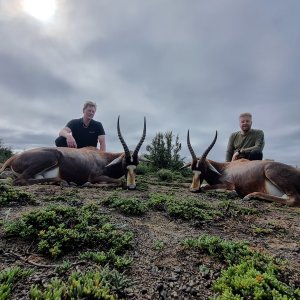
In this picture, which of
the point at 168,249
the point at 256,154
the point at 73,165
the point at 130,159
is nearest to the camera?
the point at 168,249

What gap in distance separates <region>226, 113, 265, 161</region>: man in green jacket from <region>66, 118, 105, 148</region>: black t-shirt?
437cm

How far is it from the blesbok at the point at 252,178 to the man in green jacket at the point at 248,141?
0.55 metres

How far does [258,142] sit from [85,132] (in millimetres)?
5347

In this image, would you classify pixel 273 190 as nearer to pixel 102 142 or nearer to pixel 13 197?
pixel 102 142

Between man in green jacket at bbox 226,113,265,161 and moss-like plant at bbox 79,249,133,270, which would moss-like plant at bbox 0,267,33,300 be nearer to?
moss-like plant at bbox 79,249,133,270

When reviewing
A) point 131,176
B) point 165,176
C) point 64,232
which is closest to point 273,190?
point 131,176

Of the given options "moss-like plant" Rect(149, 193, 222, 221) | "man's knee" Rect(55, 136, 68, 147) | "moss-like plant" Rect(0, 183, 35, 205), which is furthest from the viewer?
"man's knee" Rect(55, 136, 68, 147)

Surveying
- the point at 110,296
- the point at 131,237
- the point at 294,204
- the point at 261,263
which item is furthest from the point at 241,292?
the point at 294,204

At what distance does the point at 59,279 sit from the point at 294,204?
18.9 feet

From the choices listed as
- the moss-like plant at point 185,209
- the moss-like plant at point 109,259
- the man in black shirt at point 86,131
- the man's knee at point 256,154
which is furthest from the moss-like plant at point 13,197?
the man's knee at point 256,154

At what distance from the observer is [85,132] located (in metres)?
9.49

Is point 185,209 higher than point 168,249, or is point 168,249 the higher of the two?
point 185,209

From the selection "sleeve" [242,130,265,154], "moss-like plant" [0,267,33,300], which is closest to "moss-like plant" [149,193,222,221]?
"moss-like plant" [0,267,33,300]

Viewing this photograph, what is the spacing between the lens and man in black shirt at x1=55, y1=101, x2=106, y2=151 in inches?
356
